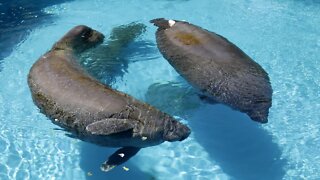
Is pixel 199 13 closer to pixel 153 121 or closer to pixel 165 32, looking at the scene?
pixel 165 32

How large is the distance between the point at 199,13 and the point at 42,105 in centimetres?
570

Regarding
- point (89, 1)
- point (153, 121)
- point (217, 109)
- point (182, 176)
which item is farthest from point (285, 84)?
point (89, 1)

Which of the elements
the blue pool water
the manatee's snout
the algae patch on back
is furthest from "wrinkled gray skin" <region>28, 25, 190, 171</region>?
the algae patch on back

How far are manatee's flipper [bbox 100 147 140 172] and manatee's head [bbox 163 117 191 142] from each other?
447 mm

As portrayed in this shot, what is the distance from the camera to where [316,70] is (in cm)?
891

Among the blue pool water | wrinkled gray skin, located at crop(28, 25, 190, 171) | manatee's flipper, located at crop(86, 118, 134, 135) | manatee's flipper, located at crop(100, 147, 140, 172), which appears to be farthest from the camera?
the blue pool water

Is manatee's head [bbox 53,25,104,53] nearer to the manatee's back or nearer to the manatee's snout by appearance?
the manatee's snout

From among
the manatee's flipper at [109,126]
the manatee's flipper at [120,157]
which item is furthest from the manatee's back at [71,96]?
the manatee's flipper at [120,157]

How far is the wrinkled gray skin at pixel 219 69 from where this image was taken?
612 centimetres

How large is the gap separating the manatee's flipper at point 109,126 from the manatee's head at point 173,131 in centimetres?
43

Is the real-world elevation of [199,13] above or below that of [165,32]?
below

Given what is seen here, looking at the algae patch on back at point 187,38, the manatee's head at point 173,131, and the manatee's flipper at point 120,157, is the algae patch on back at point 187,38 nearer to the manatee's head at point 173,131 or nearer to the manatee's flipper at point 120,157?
the manatee's head at point 173,131

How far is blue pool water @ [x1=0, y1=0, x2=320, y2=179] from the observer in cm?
665

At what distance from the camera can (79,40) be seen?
761 centimetres
